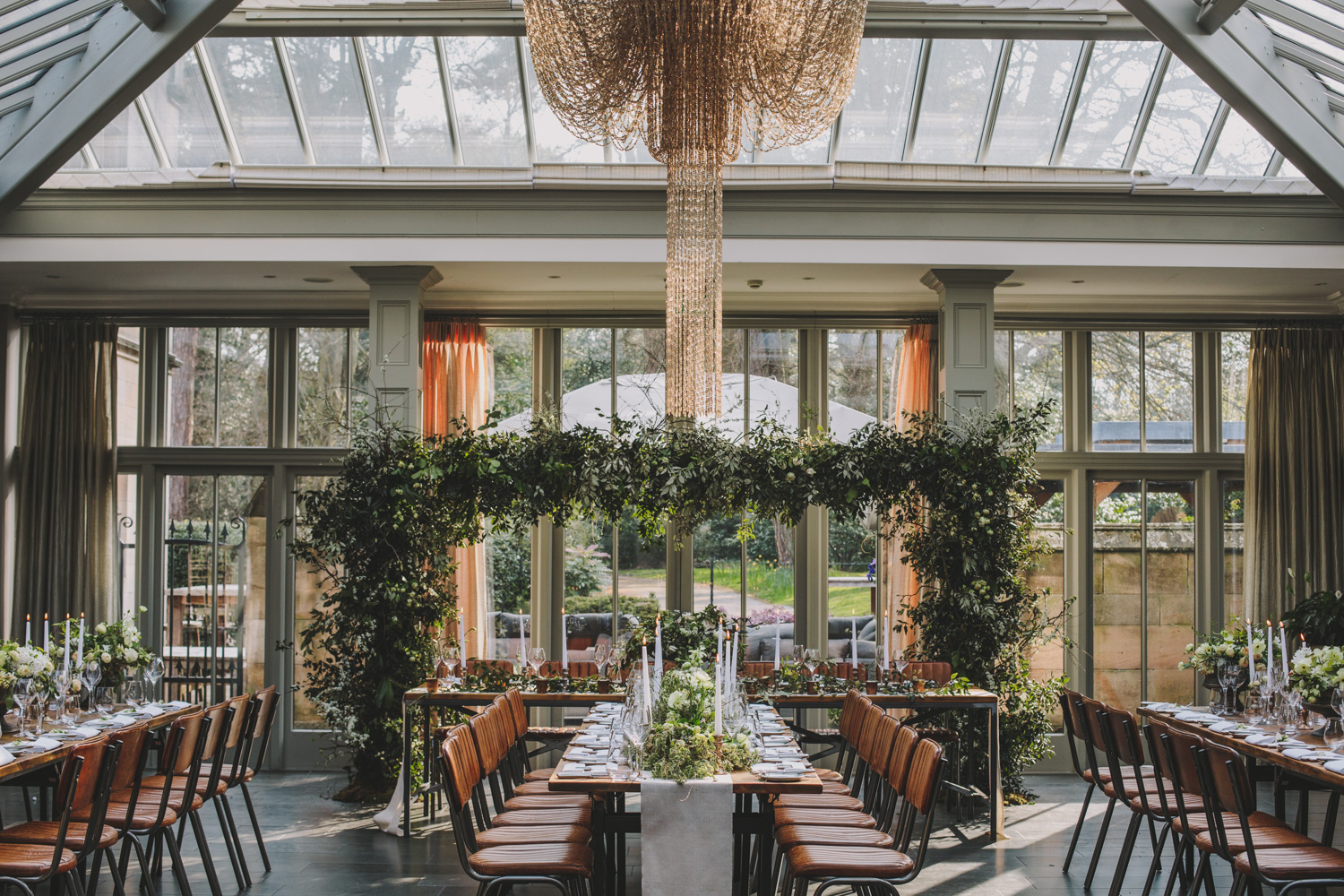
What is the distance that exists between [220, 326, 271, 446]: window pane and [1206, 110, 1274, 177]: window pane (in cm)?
749

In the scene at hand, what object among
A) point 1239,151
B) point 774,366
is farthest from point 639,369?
point 1239,151

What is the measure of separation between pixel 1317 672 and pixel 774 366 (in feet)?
14.9

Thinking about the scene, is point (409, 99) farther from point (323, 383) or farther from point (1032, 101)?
point (1032, 101)

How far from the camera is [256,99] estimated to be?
7773 millimetres

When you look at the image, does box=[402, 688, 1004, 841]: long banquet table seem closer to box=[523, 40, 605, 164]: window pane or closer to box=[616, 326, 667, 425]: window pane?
box=[616, 326, 667, 425]: window pane

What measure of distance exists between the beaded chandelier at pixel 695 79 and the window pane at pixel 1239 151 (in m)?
4.24

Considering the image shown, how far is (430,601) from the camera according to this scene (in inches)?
300

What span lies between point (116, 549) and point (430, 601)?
320cm

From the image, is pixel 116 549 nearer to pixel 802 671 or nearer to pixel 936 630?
pixel 802 671

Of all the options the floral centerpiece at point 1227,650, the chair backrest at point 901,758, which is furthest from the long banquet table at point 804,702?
the chair backrest at point 901,758

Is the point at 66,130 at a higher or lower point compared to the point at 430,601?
higher

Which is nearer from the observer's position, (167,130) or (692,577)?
(167,130)

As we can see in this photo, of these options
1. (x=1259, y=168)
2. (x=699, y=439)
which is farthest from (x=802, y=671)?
(x=1259, y=168)

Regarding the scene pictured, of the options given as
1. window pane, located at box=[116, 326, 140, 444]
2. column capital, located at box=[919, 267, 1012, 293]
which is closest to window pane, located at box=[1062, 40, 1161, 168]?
column capital, located at box=[919, 267, 1012, 293]
